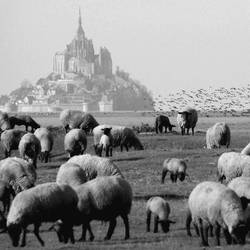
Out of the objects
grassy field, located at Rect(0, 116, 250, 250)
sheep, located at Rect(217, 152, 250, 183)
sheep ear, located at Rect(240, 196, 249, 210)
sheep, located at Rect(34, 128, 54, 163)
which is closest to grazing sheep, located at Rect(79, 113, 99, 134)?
grassy field, located at Rect(0, 116, 250, 250)

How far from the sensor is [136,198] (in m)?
24.2

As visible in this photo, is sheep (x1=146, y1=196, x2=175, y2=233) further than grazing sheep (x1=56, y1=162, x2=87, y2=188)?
No

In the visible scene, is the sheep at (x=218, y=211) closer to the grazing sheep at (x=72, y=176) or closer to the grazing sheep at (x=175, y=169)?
the grazing sheep at (x=72, y=176)

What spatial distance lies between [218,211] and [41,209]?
391 centimetres

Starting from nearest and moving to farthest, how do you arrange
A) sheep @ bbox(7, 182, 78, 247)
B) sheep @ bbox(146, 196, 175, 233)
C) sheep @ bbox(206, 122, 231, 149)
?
sheep @ bbox(7, 182, 78, 247) < sheep @ bbox(146, 196, 175, 233) < sheep @ bbox(206, 122, 231, 149)

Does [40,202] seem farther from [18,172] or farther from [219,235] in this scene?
[18,172]

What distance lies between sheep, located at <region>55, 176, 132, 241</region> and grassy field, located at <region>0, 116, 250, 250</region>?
1.58ft

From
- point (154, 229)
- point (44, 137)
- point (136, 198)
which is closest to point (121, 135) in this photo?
point (44, 137)

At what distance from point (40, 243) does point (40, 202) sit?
107 centimetres

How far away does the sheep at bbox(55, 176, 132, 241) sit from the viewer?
1775cm

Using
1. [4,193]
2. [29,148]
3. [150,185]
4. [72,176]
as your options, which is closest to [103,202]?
[72,176]

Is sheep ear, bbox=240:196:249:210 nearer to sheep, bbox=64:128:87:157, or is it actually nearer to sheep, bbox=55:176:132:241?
sheep, bbox=55:176:132:241

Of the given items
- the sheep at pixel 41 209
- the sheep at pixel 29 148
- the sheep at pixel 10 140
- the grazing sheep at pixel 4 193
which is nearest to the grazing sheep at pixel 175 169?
the grazing sheep at pixel 4 193

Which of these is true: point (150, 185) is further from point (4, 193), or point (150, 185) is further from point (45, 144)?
point (45, 144)
